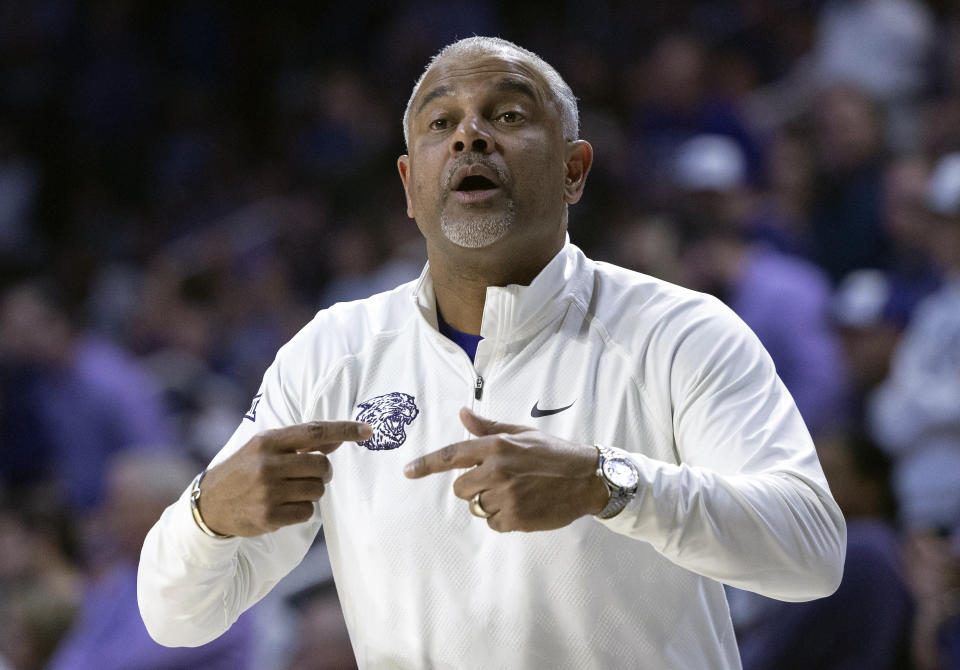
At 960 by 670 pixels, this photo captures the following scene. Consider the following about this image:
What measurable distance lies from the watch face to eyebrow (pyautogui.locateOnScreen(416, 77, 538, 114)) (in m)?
0.90

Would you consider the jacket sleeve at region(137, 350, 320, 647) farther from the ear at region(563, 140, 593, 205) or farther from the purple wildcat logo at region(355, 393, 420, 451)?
the ear at region(563, 140, 593, 205)

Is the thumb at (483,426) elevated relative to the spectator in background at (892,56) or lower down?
lower down

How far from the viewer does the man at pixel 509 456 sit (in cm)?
218

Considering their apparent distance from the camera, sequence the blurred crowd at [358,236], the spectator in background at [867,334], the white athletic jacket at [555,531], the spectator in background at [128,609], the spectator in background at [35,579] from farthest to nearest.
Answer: the spectator in background at [867,334] → the spectator in background at [35,579] → the blurred crowd at [358,236] → the spectator in background at [128,609] → the white athletic jacket at [555,531]

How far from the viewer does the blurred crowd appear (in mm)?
4578

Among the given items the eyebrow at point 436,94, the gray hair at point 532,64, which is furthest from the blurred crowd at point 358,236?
the eyebrow at point 436,94

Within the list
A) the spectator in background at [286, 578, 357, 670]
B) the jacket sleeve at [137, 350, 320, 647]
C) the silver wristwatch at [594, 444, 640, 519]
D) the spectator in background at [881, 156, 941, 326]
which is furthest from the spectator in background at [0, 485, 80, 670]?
the spectator in background at [881, 156, 941, 326]

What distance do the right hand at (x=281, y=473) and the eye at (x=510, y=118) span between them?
785mm

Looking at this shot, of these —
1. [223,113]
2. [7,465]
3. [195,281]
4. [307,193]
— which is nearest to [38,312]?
[7,465]

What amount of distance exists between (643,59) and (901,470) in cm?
373

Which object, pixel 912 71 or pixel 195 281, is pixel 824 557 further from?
pixel 195 281

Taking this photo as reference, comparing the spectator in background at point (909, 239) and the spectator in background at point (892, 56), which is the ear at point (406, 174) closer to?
the spectator in background at point (909, 239)

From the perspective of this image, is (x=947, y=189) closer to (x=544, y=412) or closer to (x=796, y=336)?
(x=796, y=336)

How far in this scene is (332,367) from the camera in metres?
2.68
